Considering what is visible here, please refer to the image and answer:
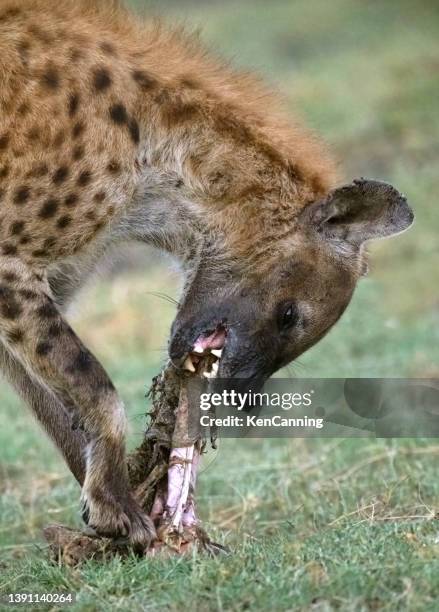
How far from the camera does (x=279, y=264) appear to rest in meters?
4.90

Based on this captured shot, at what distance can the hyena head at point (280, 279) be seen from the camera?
4.80m

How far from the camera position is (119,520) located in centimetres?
445

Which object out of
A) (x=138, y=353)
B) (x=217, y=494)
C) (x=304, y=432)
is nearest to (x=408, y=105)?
(x=138, y=353)

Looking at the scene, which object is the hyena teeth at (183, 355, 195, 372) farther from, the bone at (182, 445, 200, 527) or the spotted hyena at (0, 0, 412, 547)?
the bone at (182, 445, 200, 527)

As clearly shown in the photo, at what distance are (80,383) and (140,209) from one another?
812 millimetres

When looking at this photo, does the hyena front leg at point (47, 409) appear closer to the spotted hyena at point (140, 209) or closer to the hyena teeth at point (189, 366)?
the spotted hyena at point (140, 209)

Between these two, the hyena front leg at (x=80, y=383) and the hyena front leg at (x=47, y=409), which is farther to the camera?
the hyena front leg at (x=47, y=409)

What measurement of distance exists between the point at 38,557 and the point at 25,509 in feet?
4.12

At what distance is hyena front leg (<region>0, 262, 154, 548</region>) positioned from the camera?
178 inches

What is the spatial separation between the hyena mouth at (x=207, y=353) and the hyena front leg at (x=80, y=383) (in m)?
0.36

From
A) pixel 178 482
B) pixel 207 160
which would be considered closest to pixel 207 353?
pixel 178 482

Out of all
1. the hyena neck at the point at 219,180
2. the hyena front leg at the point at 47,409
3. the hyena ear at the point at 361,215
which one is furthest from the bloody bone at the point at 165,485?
the hyena ear at the point at 361,215

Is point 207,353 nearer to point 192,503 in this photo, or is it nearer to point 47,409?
point 192,503

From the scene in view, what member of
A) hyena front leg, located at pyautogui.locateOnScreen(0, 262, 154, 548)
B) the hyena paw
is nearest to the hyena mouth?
hyena front leg, located at pyautogui.locateOnScreen(0, 262, 154, 548)
